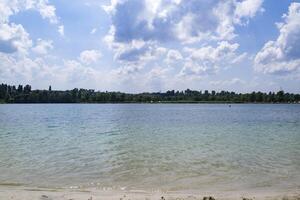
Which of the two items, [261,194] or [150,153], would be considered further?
[150,153]

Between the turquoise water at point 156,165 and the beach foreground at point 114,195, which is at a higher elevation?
Answer: the beach foreground at point 114,195

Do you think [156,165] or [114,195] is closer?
[114,195]

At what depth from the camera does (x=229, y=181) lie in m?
17.0

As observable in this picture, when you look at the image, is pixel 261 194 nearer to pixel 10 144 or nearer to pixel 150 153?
pixel 150 153

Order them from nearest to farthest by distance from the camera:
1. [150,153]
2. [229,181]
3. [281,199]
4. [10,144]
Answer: [281,199] → [229,181] → [150,153] → [10,144]

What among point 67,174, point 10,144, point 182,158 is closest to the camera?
point 67,174

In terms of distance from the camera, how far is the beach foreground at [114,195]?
12.7 m

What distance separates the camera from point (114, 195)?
13.7 metres

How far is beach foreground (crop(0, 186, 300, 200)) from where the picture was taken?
41.7 feet

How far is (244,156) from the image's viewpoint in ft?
80.4

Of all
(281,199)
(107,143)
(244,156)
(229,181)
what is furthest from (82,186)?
(107,143)

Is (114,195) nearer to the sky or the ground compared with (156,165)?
nearer to the sky

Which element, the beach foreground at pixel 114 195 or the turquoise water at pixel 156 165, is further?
the turquoise water at pixel 156 165

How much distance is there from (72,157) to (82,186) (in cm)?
830
